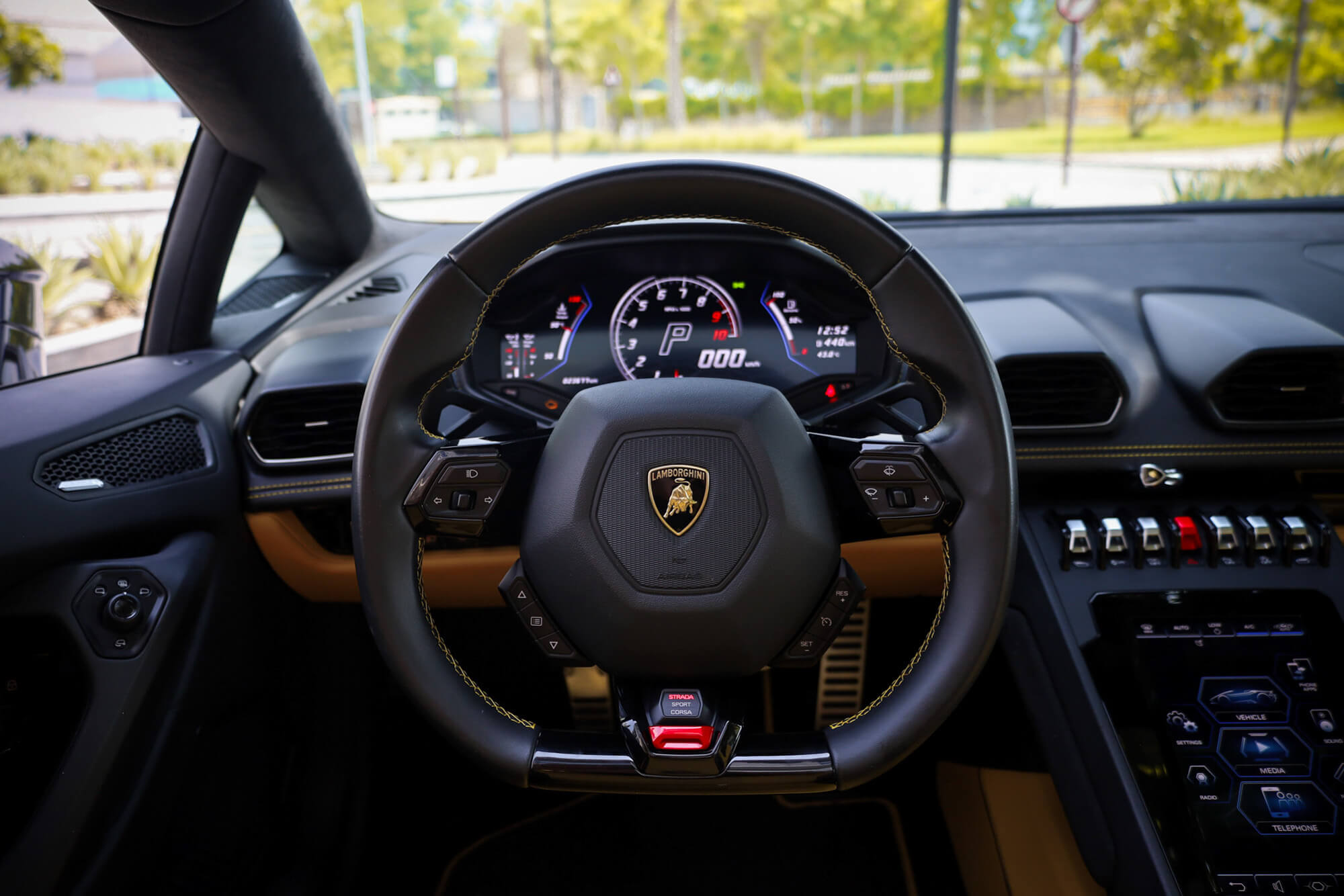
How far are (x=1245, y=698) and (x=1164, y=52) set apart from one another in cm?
152

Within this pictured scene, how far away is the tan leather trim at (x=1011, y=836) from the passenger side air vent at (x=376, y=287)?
1678 millimetres

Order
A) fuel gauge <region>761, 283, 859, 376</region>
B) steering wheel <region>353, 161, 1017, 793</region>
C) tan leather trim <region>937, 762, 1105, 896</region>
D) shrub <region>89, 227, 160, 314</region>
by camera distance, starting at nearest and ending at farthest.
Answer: steering wheel <region>353, 161, 1017, 793</region>
tan leather trim <region>937, 762, 1105, 896</region>
fuel gauge <region>761, 283, 859, 376</region>
shrub <region>89, 227, 160, 314</region>

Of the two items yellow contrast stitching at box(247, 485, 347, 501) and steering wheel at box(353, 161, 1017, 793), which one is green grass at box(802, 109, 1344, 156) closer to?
steering wheel at box(353, 161, 1017, 793)

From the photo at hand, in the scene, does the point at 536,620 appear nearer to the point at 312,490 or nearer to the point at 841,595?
the point at 841,595

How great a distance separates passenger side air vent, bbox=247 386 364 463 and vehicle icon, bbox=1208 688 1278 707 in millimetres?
1629

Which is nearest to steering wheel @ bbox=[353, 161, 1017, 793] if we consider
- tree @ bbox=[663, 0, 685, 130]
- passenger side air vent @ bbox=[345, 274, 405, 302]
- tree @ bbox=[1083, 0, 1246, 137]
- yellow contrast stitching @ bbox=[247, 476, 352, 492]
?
yellow contrast stitching @ bbox=[247, 476, 352, 492]

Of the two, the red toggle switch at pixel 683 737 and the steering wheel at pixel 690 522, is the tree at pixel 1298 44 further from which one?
the red toggle switch at pixel 683 737

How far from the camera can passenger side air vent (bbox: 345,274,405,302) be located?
2.14m

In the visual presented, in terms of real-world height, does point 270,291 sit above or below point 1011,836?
above

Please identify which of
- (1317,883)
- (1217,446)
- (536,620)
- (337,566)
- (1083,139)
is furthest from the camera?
(1083,139)

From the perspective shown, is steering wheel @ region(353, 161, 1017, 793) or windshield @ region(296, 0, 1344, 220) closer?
steering wheel @ region(353, 161, 1017, 793)

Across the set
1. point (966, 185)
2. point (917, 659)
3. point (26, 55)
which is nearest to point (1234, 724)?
point (917, 659)

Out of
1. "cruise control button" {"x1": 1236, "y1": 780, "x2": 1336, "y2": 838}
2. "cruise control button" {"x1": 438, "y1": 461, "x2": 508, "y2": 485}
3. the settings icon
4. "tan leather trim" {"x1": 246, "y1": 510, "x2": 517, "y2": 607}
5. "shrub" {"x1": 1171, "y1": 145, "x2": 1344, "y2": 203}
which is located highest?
"shrub" {"x1": 1171, "y1": 145, "x2": 1344, "y2": 203}

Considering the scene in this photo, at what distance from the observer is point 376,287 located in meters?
2.16
